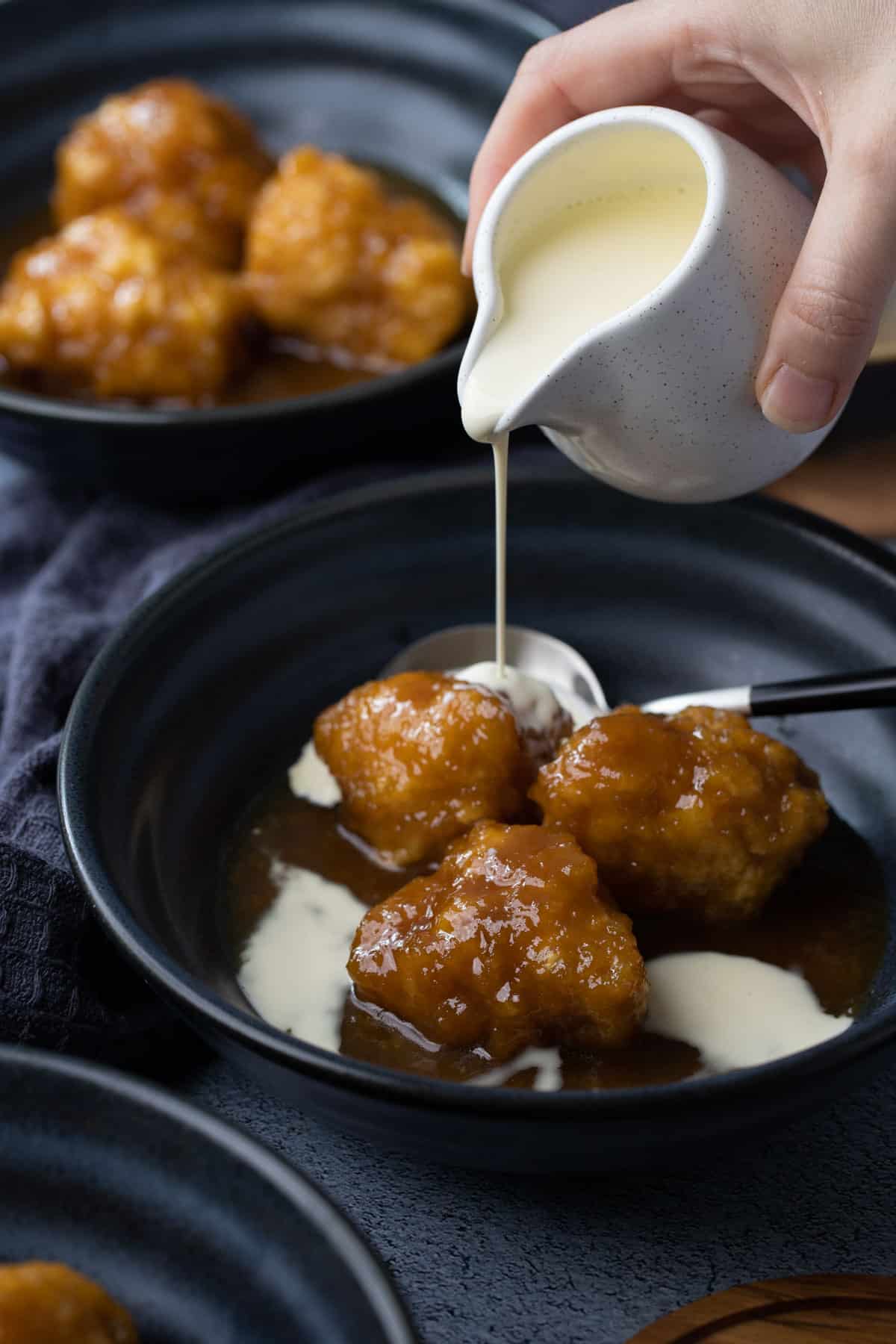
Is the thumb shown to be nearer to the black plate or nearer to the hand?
the hand

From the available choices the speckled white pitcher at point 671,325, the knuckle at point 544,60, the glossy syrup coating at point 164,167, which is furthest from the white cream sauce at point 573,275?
the glossy syrup coating at point 164,167

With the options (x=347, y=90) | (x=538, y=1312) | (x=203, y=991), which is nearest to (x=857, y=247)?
(x=203, y=991)

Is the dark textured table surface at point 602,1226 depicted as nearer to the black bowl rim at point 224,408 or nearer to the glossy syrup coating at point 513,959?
the glossy syrup coating at point 513,959

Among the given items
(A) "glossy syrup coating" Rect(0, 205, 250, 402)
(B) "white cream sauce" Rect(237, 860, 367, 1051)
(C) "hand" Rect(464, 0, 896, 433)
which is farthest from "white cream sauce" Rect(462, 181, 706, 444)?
(A) "glossy syrup coating" Rect(0, 205, 250, 402)

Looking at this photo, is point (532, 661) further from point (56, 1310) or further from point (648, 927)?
point (56, 1310)

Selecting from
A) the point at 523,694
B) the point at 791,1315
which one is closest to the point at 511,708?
the point at 523,694

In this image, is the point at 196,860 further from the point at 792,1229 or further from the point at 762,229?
the point at 762,229
